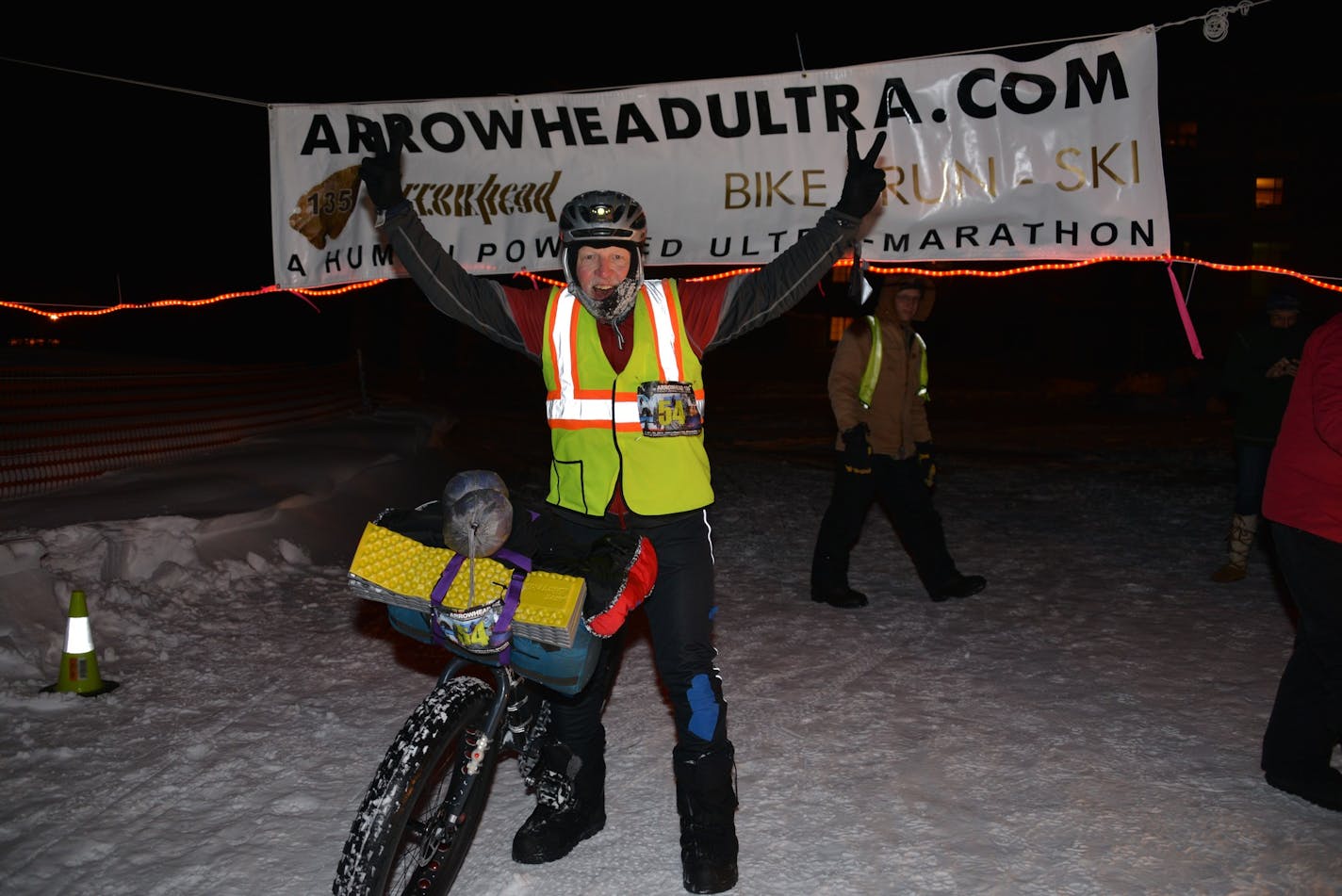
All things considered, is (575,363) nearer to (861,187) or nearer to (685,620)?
(685,620)

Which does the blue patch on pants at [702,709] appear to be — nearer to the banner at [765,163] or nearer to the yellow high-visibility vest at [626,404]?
the yellow high-visibility vest at [626,404]

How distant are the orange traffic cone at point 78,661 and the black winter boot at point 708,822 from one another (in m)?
3.29

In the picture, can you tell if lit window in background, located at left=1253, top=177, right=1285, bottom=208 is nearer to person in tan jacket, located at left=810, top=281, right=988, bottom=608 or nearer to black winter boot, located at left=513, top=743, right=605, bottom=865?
person in tan jacket, located at left=810, top=281, right=988, bottom=608

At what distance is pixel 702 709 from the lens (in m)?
3.74

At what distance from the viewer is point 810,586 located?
7.86 metres

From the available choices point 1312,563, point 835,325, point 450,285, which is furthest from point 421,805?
point 835,325

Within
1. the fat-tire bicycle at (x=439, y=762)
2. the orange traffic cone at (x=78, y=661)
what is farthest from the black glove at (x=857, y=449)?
the orange traffic cone at (x=78, y=661)

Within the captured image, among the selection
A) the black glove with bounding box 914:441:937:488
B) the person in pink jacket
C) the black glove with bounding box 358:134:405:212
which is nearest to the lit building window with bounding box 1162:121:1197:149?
the black glove with bounding box 914:441:937:488

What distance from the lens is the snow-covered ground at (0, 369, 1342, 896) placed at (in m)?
3.93

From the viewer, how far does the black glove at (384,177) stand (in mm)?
Result: 3723

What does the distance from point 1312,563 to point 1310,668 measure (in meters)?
0.46

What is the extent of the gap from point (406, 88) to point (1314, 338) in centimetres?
2230

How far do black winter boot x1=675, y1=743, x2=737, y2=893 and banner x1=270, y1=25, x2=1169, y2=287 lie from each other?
249 cm

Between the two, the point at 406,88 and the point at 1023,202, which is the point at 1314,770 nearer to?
the point at 1023,202
